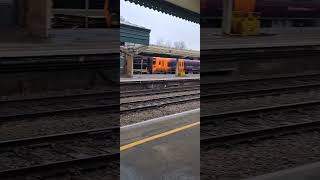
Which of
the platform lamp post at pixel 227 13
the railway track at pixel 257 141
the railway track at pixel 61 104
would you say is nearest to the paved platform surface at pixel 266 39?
the platform lamp post at pixel 227 13

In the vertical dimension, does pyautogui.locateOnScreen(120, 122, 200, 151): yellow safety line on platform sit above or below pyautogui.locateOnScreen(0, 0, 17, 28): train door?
below

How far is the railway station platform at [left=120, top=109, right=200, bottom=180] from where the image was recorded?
9.24 feet

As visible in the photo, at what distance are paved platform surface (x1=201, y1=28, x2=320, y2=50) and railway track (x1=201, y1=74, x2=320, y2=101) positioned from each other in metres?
0.43

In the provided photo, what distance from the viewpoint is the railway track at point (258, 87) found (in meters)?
4.39

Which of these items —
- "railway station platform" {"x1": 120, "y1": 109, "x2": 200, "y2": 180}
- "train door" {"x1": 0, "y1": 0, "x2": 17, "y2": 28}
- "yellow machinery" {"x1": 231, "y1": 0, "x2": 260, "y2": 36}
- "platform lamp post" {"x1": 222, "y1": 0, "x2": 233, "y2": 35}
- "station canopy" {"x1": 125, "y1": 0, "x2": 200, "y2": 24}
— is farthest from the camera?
"yellow machinery" {"x1": 231, "y1": 0, "x2": 260, "y2": 36}

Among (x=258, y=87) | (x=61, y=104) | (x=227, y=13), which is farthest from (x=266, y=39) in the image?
(x=61, y=104)

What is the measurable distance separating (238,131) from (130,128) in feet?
7.49

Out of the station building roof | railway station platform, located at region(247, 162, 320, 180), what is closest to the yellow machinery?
the station building roof

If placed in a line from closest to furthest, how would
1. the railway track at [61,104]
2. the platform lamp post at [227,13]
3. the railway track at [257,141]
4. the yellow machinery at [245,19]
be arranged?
the railway track at [61,104] < the platform lamp post at [227,13] < the yellow machinery at [245,19] < the railway track at [257,141]

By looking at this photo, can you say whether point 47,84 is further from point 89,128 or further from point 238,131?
point 238,131

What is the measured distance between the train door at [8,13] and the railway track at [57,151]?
1.00m

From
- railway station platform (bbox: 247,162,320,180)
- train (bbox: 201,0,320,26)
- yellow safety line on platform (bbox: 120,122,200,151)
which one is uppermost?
train (bbox: 201,0,320,26)

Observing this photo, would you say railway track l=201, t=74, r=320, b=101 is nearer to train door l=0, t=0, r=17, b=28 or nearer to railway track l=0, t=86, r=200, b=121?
railway track l=0, t=86, r=200, b=121

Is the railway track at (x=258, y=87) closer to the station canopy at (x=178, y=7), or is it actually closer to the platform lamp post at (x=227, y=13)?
the platform lamp post at (x=227, y=13)
